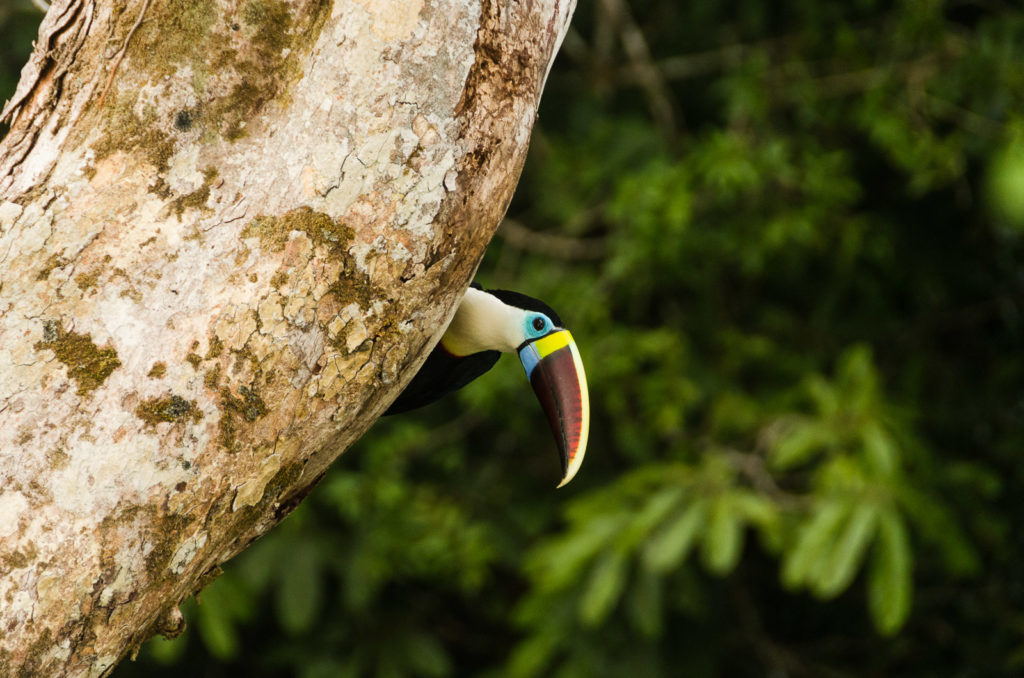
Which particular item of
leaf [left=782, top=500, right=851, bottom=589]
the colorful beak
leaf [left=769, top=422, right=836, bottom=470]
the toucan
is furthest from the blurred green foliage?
the colorful beak

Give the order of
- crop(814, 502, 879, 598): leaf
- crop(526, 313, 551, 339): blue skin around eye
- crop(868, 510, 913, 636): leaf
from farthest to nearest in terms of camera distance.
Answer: crop(868, 510, 913, 636): leaf → crop(814, 502, 879, 598): leaf → crop(526, 313, 551, 339): blue skin around eye

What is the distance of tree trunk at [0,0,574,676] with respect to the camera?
1.48m

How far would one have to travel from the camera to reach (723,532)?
3.58 m

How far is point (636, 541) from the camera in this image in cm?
372

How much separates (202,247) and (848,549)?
8.81 feet

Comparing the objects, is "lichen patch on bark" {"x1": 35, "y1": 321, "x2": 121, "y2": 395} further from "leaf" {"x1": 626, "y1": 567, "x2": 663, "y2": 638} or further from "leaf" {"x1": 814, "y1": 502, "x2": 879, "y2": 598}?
"leaf" {"x1": 626, "y1": 567, "x2": 663, "y2": 638}

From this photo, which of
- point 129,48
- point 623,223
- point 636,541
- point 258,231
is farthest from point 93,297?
point 623,223

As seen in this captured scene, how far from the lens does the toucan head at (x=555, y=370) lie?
200 cm

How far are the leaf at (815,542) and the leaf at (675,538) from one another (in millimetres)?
370

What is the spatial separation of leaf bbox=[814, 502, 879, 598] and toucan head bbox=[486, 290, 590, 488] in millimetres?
1739

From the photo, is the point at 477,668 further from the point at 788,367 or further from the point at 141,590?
the point at 141,590

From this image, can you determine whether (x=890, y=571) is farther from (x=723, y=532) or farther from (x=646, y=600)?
(x=646, y=600)

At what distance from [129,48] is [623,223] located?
3.46 m

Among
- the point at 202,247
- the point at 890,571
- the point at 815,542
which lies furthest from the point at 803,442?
the point at 202,247
